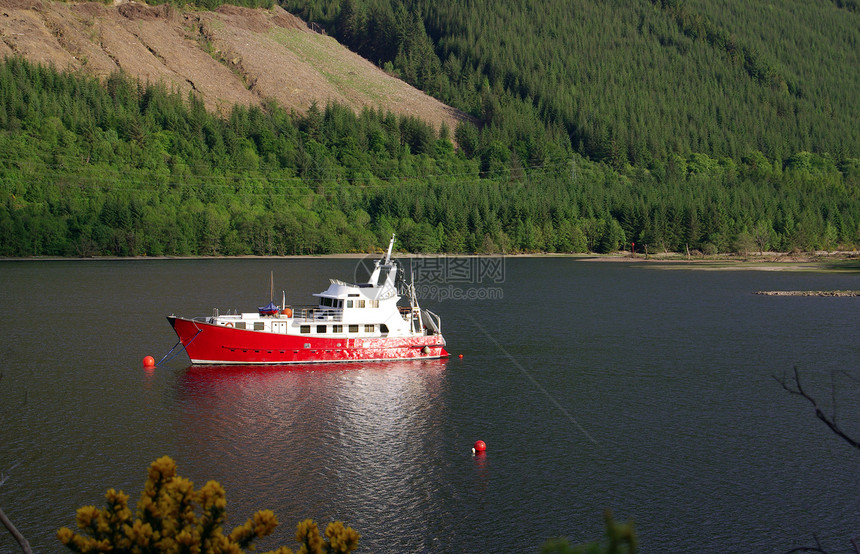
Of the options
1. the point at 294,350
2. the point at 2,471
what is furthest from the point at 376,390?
the point at 2,471

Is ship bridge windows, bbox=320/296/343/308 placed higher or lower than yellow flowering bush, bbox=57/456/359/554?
higher

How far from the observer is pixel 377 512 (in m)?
44.0

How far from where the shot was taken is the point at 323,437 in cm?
5706

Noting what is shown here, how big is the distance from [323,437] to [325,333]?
25.5 meters

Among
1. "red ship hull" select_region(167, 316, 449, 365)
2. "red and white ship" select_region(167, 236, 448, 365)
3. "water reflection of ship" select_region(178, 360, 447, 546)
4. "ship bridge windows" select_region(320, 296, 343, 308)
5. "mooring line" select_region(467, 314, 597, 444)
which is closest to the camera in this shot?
"water reflection of ship" select_region(178, 360, 447, 546)

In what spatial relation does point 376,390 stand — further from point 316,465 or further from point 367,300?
point 316,465

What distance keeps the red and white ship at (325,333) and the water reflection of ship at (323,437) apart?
143cm

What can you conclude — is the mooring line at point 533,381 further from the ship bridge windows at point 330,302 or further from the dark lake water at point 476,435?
the ship bridge windows at point 330,302

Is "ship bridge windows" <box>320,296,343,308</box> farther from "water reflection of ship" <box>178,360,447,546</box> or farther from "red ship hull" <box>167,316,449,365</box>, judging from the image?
"water reflection of ship" <box>178,360,447,546</box>

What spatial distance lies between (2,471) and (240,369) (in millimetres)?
30987

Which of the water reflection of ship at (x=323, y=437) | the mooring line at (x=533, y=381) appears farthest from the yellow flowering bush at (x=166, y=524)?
the mooring line at (x=533, y=381)

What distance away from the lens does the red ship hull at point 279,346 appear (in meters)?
78.2

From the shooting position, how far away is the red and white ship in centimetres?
7850

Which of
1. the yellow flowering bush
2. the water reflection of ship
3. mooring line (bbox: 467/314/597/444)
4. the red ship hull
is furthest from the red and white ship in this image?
the yellow flowering bush
